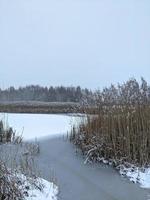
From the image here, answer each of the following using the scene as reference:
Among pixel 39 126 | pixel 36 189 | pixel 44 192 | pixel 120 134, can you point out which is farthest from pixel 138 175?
pixel 39 126

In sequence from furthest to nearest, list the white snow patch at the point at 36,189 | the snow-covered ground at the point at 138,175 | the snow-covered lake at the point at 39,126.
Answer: the snow-covered lake at the point at 39,126
the snow-covered ground at the point at 138,175
the white snow patch at the point at 36,189

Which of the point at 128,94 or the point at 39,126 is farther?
the point at 39,126

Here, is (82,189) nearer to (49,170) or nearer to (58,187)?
(58,187)

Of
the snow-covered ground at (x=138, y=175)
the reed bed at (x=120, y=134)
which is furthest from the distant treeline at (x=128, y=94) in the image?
the snow-covered ground at (x=138, y=175)

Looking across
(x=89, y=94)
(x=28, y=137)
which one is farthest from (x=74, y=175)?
(x=28, y=137)

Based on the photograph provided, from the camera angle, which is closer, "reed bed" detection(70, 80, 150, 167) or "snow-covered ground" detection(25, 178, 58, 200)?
"snow-covered ground" detection(25, 178, 58, 200)

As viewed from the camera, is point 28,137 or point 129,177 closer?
point 129,177

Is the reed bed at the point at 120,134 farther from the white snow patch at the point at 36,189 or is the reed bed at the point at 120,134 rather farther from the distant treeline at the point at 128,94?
the white snow patch at the point at 36,189

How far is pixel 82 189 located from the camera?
6.93m

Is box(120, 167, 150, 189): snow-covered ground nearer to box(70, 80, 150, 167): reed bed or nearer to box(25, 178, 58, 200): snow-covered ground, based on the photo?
box(70, 80, 150, 167): reed bed

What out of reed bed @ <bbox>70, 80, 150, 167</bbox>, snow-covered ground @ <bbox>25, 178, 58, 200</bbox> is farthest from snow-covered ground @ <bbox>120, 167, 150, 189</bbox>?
snow-covered ground @ <bbox>25, 178, 58, 200</bbox>

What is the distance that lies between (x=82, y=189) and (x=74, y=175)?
3.51 feet

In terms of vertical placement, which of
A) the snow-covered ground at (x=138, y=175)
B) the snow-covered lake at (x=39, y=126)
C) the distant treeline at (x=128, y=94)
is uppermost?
the distant treeline at (x=128, y=94)

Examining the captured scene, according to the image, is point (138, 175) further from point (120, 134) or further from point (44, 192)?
point (44, 192)
